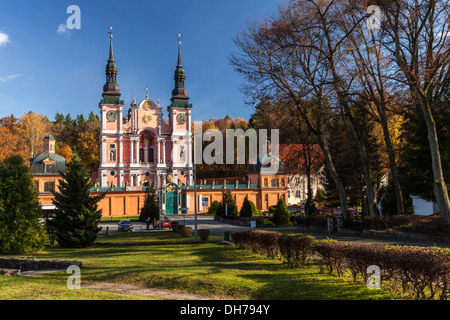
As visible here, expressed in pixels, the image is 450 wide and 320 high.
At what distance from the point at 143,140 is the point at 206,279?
61185 millimetres

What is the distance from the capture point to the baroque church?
65.6 meters

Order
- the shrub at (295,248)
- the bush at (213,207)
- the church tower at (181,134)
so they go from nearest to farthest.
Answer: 1. the shrub at (295,248)
2. the bush at (213,207)
3. the church tower at (181,134)

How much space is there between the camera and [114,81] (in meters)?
69.0

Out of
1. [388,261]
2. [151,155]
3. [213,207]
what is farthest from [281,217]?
[151,155]

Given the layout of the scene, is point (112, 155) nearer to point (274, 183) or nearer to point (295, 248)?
point (274, 183)

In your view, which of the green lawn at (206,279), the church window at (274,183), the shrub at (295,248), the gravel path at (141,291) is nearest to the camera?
the green lawn at (206,279)

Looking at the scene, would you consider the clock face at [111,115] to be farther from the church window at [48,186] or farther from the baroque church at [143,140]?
the church window at [48,186]

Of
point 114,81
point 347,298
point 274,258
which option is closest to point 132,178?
point 114,81

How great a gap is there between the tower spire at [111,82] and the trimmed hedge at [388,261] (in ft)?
195

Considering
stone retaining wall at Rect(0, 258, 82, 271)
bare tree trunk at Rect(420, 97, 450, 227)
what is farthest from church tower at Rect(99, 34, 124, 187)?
bare tree trunk at Rect(420, 97, 450, 227)

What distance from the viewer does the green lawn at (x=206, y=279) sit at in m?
9.02

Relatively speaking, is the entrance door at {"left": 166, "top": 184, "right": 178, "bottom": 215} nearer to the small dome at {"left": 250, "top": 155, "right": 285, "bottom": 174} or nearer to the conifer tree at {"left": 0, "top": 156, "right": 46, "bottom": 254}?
the small dome at {"left": 250, "top": 155, "right": 285, "bottom": 174}

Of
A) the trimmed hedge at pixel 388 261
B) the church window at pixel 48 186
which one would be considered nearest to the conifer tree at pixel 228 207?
the church window at pixel 48 186

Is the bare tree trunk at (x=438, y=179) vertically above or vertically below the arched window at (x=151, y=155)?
below
